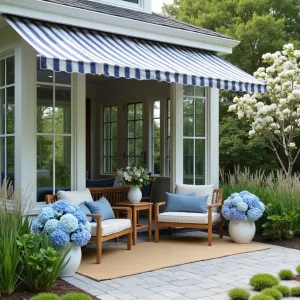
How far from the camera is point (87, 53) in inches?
274

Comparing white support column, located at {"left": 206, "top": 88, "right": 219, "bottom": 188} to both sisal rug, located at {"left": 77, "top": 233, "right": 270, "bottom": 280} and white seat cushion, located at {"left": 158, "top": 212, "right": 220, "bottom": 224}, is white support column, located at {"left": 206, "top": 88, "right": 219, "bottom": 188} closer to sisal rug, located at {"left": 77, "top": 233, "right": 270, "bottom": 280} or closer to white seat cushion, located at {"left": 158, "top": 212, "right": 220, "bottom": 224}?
sisal rug, located at {"left": 77, "top": 233, "right": 270, "bottom": 280}

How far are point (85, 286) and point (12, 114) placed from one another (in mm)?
3298

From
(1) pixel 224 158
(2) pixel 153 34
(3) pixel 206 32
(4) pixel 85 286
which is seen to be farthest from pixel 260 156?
(4) pixel 85 286

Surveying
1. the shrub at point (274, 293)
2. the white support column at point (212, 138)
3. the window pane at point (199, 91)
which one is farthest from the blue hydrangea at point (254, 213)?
the shrub at point (274, 293)

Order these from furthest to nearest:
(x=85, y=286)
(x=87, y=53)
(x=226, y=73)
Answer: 1. (x=226, y=73)
2. (x=87, y=53)
3. (x=85, y=286)

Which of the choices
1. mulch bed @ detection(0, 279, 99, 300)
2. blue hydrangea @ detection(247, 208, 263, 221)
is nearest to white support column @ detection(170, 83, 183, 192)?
blue hydrangea @ detection(247, 208, 263, 221)

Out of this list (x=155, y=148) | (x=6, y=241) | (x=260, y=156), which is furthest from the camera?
(x=260, y=156)

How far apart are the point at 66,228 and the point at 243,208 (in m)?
3.56

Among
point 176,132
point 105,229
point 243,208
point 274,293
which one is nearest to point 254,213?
point 243,208

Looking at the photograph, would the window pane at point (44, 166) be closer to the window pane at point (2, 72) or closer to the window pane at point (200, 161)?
the window pane at point (2, 72)

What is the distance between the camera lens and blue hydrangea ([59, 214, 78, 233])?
616 cm

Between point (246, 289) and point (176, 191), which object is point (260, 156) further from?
point (246, 289)

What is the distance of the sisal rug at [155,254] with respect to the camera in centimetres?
672

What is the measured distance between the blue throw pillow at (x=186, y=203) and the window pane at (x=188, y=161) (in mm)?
845
